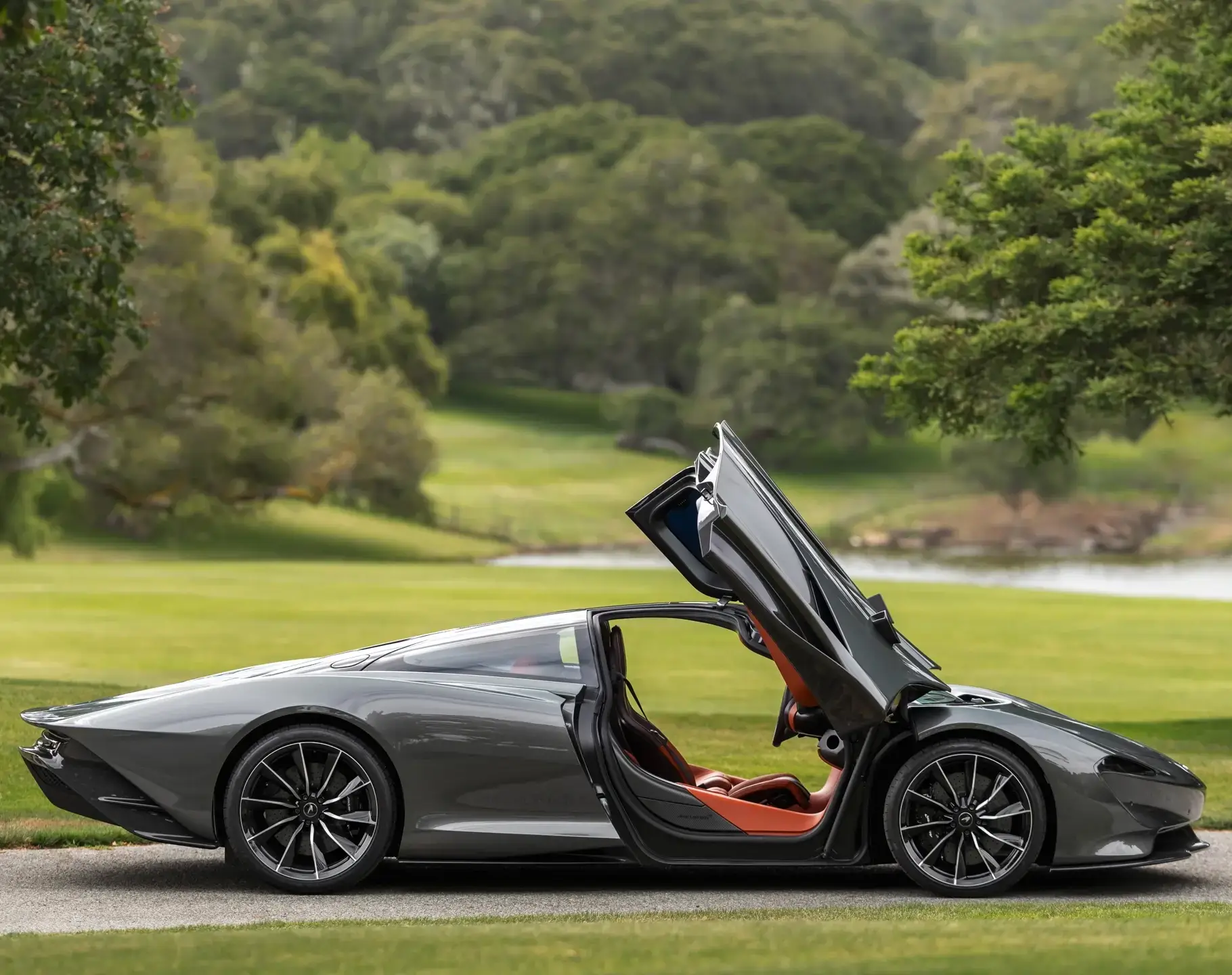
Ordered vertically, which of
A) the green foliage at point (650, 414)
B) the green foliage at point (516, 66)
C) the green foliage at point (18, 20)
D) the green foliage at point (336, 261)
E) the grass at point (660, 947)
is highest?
the green foliage at point (516, 66)

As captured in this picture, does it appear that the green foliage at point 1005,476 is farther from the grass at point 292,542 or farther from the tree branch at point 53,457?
the tree branch at point 53,457

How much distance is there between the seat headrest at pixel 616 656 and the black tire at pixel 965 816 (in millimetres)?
1289

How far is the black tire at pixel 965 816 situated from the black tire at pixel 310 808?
217 centimetres

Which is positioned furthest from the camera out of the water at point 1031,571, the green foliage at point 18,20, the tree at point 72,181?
the water at point 1031,571

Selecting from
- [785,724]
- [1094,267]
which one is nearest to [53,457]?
[1094,267]

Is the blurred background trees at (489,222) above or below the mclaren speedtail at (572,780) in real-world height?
above

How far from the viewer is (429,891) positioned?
7738 mm

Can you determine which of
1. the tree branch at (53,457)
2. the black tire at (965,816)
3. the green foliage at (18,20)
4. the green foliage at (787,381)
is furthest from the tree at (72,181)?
the green foliage at (787,381)

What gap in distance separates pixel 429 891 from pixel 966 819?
7.69 ft

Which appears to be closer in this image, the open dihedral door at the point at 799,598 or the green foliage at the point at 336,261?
the open dihedral door at the point at 799,598

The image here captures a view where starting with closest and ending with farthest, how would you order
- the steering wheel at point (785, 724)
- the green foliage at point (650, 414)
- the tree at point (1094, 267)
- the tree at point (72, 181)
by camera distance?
the steering wheel at point (785, 724) → the tree at point (72, 181) → the tree at point (1094, 267) → the green foliage at point (650, 414)

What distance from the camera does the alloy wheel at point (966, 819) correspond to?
Answer: 24.7ft

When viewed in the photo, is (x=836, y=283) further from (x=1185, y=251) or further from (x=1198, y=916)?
(x=1198, y=916)

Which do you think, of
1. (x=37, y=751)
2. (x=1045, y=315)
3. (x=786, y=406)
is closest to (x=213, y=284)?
(x=786, y=406)
